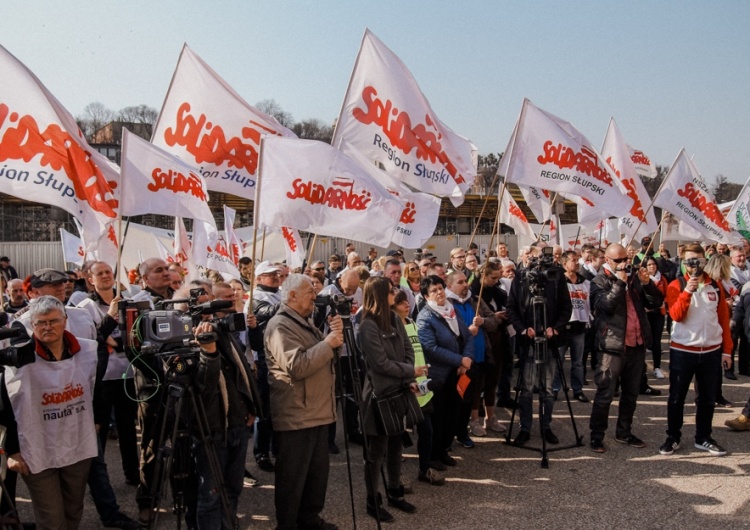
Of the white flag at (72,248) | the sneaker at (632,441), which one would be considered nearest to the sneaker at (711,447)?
the sneaker at (632,441)

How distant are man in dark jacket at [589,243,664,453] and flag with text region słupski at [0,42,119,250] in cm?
506

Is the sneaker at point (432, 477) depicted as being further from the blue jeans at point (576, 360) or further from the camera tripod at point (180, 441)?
the blue jeans at point (576, 360)

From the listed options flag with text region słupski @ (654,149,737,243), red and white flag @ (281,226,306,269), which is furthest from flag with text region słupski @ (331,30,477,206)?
red and white flag @ (281,226,306,269)

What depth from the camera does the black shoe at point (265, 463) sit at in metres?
6.16

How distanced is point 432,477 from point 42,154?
14.9 feet

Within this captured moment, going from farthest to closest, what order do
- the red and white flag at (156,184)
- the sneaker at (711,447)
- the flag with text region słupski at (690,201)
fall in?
the flag with text region słupski at (690,201) → the sneaker at (711,447) → the red and white flag at (156,184)

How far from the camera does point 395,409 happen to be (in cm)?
502

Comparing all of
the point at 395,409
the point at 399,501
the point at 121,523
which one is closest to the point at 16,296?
the point at 121,523

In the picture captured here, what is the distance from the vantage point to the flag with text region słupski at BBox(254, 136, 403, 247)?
6215 millimetres

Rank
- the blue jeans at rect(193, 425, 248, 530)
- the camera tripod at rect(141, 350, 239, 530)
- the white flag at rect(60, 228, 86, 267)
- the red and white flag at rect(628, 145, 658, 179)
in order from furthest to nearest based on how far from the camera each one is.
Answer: the red and white flag at rect(628, 145, 658, 179)
the white flag at rect(60, 228, 86, 267)
the blue jeans at rect(193, 425, 248, 530)
the camera tripod at rect(141, 350, 239, 530)

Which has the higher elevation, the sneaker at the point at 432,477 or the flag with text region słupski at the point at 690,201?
the flag with text region słupski at the point at 690,201

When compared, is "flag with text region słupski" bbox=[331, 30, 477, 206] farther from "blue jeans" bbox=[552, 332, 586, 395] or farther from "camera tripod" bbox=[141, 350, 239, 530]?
"camera tripod" bbox=[141, 350, 239, 530]

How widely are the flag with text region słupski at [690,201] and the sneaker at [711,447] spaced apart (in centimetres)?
335

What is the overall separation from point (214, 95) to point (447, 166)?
308cm
